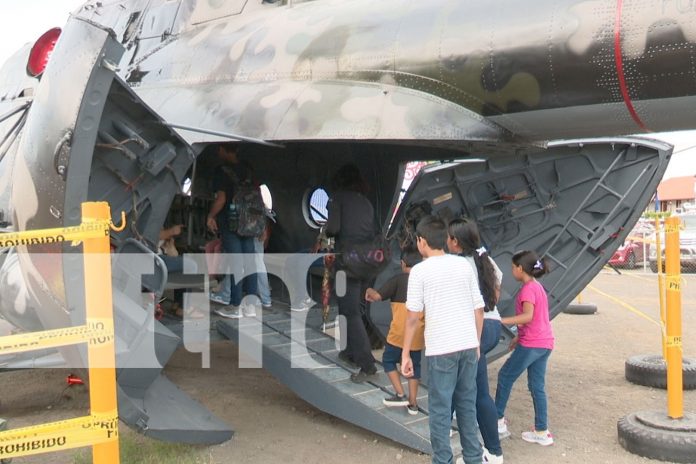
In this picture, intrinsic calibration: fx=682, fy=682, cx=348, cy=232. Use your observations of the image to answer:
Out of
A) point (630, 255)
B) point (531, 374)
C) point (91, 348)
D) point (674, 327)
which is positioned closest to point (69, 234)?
point (91, 348)

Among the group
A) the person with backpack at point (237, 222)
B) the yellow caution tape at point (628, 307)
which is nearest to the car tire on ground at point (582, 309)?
the yellow caution tape at point (628, 307)

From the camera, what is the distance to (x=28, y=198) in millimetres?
3801

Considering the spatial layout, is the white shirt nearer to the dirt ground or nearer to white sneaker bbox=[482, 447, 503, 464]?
white sneaker bbox=[482, 447, 503, 464]

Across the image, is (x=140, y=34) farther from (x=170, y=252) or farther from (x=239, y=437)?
(x=239, y=437)

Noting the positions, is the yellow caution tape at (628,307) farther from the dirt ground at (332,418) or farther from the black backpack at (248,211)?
the black backpack at (248,211)

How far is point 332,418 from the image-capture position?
5.45m

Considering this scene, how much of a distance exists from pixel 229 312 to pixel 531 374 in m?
2.58

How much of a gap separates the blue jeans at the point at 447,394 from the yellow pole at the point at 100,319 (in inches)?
66.5

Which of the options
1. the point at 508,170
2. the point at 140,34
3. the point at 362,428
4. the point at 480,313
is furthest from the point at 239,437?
the point at 140,34

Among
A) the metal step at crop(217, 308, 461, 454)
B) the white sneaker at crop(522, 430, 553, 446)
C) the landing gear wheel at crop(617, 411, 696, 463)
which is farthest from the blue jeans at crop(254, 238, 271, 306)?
the landing gear wheel at crop(617, 411, 696, 463)

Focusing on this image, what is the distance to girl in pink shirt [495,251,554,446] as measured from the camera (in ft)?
15.5

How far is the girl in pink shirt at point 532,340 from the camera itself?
471 centimetres

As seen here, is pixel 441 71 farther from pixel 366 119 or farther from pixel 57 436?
pixel 57 436

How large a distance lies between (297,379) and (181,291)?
193cm
